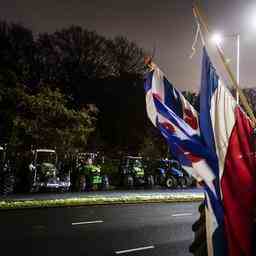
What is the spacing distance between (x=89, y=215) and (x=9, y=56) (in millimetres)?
27376

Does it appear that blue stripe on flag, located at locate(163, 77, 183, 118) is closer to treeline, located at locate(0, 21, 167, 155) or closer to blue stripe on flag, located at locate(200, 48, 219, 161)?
blue stripe on flag, located at locate(200, 48, 219, 161)

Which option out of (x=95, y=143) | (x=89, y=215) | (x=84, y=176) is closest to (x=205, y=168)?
(x=89, y=215)

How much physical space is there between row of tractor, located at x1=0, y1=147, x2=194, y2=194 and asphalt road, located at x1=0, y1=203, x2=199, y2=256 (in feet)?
18.3

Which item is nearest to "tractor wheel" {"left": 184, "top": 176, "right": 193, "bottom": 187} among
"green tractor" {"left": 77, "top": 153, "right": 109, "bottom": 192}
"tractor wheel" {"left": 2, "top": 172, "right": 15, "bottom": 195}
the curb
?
"green tractor" {"left": 77, "top": 153, "right": 109, "bottom": 192}

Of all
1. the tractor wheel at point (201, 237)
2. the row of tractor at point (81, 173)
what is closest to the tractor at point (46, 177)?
the row of tractor at point (81, 173)

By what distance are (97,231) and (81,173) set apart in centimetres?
1302

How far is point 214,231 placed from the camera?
4.36m

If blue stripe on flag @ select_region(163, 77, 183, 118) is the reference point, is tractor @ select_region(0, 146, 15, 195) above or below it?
below

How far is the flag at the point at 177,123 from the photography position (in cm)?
452

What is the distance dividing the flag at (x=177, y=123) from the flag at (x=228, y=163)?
0.11m

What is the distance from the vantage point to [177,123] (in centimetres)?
484

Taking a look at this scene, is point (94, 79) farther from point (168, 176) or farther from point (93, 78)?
point (168, 176)

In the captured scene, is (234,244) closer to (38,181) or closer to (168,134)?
(168,134)

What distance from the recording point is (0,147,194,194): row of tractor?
71.5 feet
